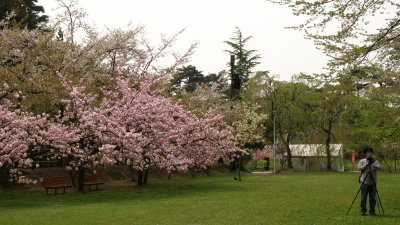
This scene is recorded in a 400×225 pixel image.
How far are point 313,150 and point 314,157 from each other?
790 mm

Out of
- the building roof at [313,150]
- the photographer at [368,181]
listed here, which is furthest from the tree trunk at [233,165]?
the photographer at [368,181]

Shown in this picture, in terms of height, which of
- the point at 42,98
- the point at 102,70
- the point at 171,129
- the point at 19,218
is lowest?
the point at 19,218

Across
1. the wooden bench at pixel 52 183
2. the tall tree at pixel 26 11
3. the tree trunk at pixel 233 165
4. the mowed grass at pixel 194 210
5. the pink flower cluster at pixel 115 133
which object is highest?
A: the tall tree at pixel 26 11

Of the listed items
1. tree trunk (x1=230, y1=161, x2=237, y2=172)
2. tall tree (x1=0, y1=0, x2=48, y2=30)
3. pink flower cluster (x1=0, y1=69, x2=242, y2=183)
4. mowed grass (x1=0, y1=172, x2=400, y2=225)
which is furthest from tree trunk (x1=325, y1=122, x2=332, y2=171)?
tall tree (x1=0, y1=0, x2=48, y2=30)

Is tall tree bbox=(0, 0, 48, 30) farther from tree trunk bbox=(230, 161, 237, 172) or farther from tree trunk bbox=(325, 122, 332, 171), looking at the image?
tree trunk bbox=(325, 122, 332, 171)

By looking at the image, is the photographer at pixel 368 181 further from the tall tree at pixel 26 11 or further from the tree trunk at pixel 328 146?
the tree trunk at pixel 328 146

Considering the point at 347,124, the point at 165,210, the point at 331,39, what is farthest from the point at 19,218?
the point at 347,124

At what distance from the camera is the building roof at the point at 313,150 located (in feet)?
134

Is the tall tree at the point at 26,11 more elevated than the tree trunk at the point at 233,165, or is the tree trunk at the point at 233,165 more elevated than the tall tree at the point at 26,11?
the tall tree at the point at 26,11

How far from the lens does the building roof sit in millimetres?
40906

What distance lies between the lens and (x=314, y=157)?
42.3 m

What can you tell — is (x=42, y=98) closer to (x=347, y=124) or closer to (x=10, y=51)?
(x=10, y=51)

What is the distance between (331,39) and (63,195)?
12.6m

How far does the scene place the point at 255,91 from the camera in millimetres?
41750
